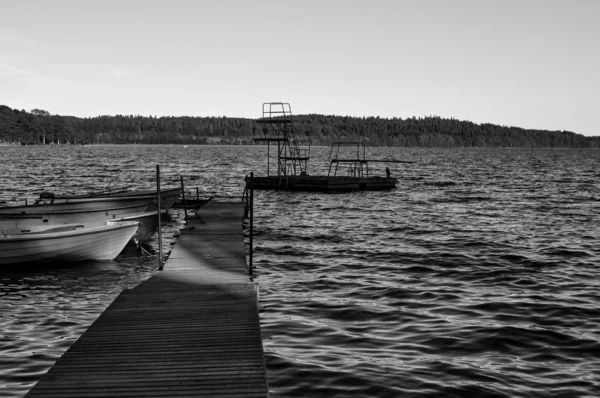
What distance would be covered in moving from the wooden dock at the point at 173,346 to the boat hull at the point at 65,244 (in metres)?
4.62

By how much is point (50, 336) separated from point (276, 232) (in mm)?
15997

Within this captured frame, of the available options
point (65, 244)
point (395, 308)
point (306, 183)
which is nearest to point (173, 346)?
point (395, 308)

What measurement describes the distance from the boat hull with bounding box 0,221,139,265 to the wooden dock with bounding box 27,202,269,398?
4.62 metres

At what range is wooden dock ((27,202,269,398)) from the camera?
305 inches

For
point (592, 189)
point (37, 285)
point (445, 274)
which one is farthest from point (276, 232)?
point (592, 189)

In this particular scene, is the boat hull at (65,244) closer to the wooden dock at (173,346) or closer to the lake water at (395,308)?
the lake water at (395,308)

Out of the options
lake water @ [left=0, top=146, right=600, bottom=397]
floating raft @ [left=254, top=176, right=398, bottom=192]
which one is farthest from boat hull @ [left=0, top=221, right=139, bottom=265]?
floating raft @ [left=254, top=176, right=398, bottom=192]

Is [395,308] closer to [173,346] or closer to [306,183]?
[173,346]

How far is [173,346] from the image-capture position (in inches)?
368

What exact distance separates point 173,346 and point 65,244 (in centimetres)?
1037

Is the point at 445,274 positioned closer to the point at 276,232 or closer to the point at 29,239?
the point at 276,232

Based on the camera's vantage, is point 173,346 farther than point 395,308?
No

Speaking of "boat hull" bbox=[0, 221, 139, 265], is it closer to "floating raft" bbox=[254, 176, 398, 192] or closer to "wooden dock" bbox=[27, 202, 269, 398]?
"wooden dock" bbox=[27, 202, 269, 398]

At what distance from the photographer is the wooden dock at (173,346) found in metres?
7.76
